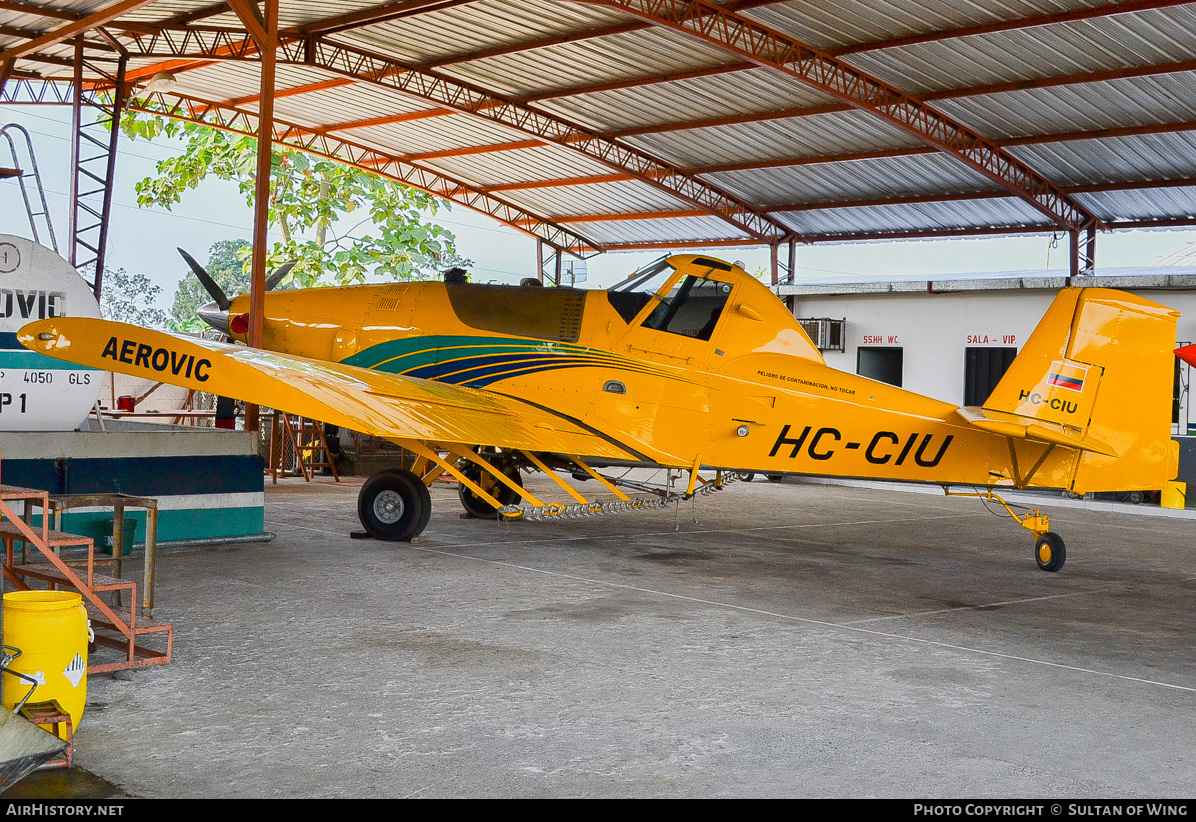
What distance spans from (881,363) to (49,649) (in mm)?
20392

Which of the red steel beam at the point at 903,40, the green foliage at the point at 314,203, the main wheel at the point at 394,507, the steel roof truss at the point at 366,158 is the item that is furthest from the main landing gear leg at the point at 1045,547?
the green foliage at the point at 314,203

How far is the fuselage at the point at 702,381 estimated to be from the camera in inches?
382

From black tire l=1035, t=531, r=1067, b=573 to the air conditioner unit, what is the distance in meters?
12.2

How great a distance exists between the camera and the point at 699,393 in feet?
32.9

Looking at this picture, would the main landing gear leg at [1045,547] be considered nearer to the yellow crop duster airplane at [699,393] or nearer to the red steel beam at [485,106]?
the yellow crop duster airplane at [699,393]

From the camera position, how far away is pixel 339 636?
6.28m

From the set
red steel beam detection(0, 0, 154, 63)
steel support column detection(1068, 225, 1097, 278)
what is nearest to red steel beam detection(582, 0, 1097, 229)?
steel support column detection(1068, 225, 1097, 278)

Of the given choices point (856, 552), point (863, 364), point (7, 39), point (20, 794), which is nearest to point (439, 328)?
point (856, 552)

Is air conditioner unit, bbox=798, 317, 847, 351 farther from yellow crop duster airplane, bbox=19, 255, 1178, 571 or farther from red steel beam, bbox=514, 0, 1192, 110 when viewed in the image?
yellow crop duster airplane, bbox=19, 255, 1178, 571

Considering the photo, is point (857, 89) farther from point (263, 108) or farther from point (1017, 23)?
point (263, 108)

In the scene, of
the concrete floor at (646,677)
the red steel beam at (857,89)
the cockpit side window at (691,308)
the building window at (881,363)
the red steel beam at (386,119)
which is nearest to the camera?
the concrete floor at (646,677)

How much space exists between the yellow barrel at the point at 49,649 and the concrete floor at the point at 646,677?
0.25 metres

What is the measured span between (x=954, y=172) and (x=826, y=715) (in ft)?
67.0

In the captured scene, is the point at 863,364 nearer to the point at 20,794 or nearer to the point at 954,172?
the point at 954,172
